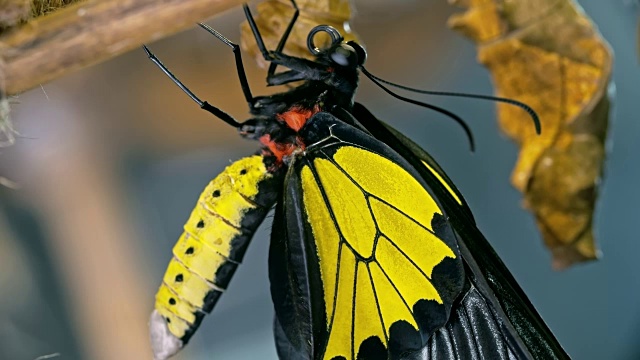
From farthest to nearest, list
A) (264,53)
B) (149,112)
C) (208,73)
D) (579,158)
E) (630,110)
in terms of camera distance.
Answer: (630,110)
(149,112)
(208,73)
(579,158)
(264,53)

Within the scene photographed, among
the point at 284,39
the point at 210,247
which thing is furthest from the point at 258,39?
the point at 210,247

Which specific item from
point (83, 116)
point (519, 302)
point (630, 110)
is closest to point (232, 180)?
point (519, 302)

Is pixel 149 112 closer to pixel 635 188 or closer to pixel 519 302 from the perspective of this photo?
pixel 519 302

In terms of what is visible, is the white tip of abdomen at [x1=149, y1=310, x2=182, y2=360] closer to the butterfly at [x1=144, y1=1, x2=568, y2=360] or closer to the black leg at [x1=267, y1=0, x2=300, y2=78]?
the butterfly at [x1=144, y1=1, x2=568, y2=360]

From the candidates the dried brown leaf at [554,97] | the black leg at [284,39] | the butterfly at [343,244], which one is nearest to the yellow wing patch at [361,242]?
the butterfly at [343,244]

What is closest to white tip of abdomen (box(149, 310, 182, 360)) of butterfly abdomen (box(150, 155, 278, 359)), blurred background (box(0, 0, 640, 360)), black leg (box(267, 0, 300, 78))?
butterfly abdomen (box(150, 155, 278, 359))

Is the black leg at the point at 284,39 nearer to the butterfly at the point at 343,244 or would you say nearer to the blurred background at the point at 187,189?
the butterfly at the point at 343,244

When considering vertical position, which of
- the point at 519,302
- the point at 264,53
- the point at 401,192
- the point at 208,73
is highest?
the point at 208,73

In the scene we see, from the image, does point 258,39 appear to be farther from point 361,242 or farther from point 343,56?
point 361,242
